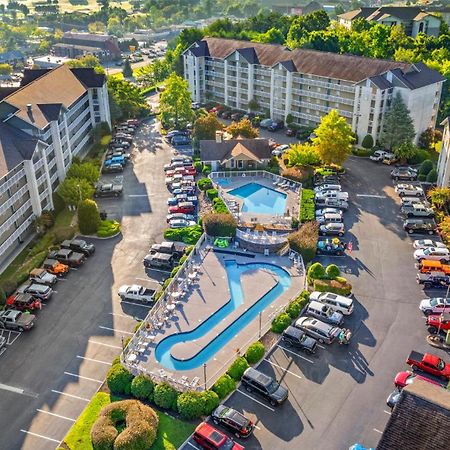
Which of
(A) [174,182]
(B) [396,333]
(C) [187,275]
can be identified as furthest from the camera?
(A) [174,182]

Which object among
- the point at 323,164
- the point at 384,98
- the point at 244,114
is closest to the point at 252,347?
the point at 323,164

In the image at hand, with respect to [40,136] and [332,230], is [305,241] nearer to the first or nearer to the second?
[332,230]

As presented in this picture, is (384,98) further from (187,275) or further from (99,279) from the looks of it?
(99,279)

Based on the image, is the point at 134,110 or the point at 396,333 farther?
the point at 134,110

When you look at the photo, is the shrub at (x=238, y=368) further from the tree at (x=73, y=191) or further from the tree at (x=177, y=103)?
the tree at (x=177, y=103)

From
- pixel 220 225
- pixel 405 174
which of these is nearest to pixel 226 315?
pixel 220 225

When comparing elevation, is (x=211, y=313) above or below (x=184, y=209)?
below
